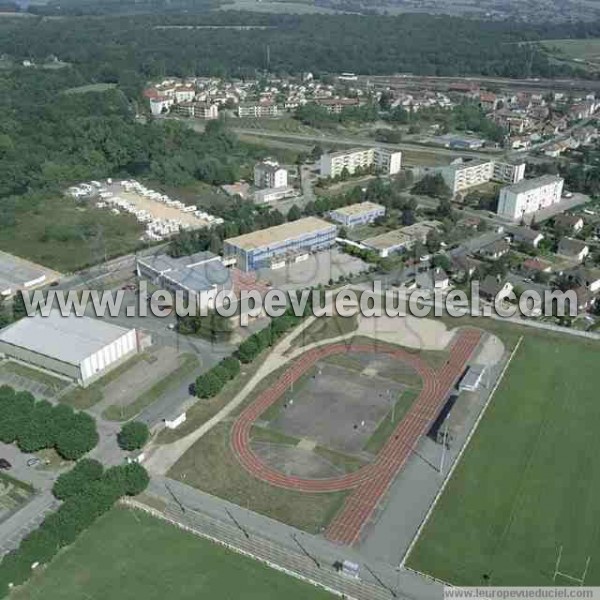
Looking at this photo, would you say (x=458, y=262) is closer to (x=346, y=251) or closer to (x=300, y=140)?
(x=346, y=251)

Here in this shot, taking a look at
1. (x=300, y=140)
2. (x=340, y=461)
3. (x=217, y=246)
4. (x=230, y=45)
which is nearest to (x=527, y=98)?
(x=300, y=140)

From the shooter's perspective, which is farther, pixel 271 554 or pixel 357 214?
pixel 357 214

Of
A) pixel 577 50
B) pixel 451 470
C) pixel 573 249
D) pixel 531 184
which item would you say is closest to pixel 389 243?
pixel 573 249

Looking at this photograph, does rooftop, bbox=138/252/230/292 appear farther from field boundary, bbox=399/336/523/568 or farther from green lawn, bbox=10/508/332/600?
green lawn, bbox=10/508/332/600

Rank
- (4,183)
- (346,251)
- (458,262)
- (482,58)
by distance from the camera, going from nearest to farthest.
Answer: (458,262) < (346,251) < (4,183) < (482,58)

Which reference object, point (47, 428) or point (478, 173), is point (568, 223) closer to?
point (478, 173)

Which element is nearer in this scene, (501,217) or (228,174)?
(501,217)

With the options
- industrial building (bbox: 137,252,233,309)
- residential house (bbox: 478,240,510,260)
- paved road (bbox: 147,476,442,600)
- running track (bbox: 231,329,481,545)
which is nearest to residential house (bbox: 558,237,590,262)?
residential house (bbox: 478,240,510,260)
